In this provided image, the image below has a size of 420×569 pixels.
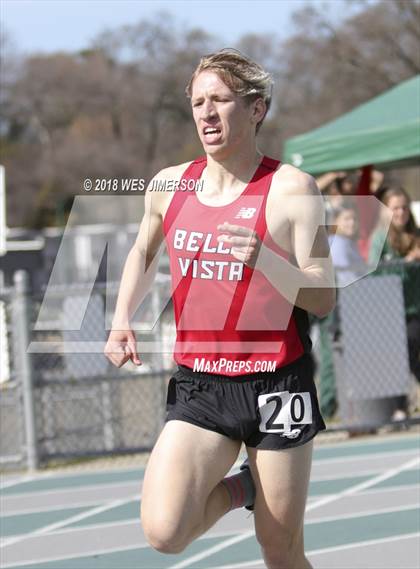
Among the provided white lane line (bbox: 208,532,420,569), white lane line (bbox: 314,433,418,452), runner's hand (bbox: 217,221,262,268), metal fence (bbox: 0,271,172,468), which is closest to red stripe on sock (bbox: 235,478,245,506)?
runner's hand (bbox: 217,221,262,268)

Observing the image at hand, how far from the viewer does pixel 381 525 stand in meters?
6.46

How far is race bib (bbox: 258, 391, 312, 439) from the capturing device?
12.6 feet

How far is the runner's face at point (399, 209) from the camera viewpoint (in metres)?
9.45

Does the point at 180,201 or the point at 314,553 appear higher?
the point at 180,201

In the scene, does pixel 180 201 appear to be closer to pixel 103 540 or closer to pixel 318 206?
pixel 318 206

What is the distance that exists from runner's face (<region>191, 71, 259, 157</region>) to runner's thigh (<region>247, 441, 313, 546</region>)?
1.05 meters

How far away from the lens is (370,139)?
33.4ft

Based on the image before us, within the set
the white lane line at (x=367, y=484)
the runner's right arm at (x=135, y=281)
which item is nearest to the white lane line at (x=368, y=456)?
the white lane line at (x=367, y=484)

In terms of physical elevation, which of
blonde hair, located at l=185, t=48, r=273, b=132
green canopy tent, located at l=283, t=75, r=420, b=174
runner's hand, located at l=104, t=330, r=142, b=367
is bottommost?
runner's hand, located at l=104, t=330, r=142, b=367

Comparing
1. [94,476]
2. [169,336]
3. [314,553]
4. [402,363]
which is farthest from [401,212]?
[314,553]

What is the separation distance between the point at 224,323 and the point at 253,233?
0.47 m

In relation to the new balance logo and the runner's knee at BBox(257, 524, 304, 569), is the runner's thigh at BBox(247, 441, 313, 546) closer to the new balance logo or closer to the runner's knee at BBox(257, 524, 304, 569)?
the runner's knee at BBox(257, 524, 304, 569)

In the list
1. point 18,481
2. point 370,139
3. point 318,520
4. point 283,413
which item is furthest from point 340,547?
point 370,139

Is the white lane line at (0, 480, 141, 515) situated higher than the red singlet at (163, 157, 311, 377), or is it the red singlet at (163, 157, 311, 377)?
the red singlet at (163, 157, 311, 377)
